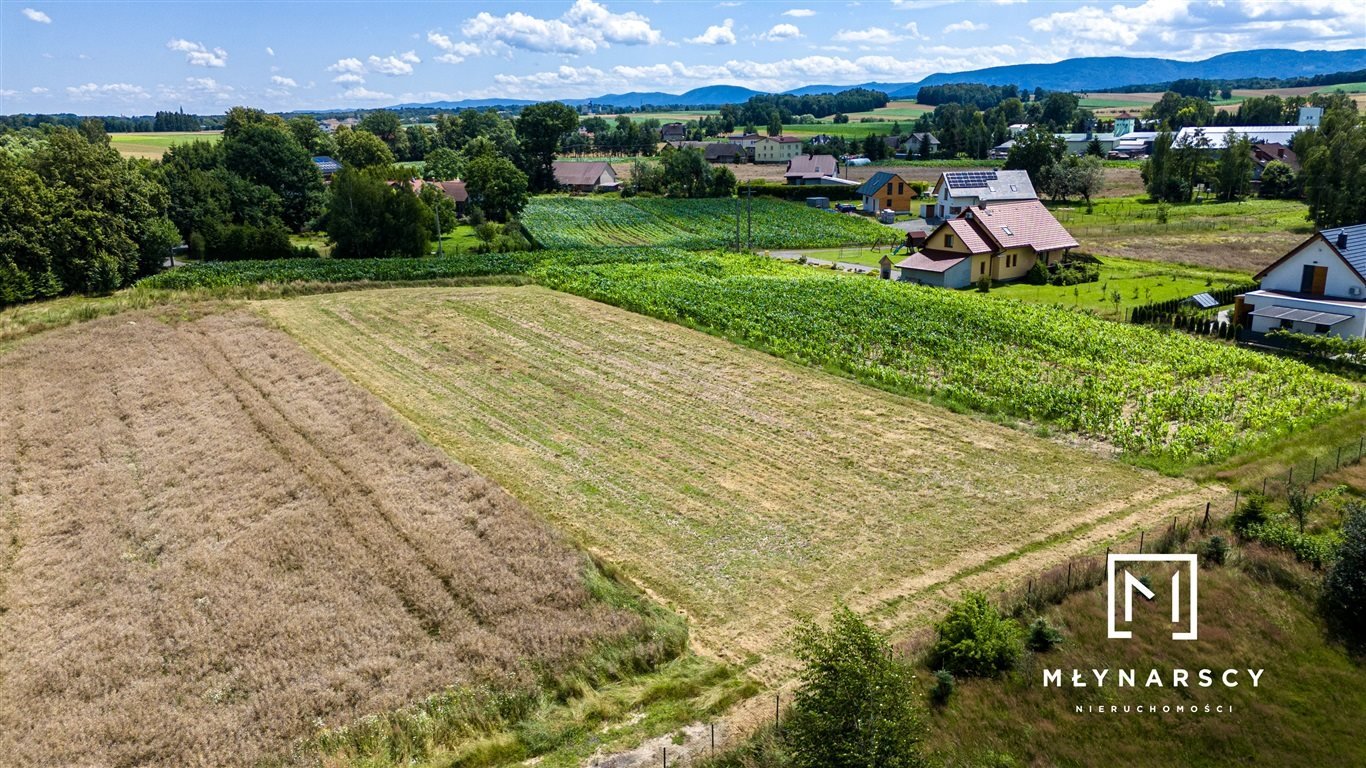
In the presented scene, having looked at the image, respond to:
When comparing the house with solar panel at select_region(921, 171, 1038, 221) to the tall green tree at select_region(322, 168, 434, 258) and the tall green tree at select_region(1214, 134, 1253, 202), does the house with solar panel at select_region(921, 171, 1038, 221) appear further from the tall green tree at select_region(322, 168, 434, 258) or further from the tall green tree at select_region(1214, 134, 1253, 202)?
the tall green tree at select_region(322, 168, 434, 258)

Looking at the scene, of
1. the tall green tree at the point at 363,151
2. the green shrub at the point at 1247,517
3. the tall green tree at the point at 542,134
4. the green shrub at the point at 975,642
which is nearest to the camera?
the green shrub at the point at 975,642

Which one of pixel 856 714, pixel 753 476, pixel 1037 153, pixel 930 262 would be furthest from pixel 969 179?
pixel 856 714

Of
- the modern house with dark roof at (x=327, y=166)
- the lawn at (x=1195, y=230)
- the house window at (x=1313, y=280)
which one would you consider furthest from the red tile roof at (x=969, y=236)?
the modern house with dark roof at (x=327, y=166)

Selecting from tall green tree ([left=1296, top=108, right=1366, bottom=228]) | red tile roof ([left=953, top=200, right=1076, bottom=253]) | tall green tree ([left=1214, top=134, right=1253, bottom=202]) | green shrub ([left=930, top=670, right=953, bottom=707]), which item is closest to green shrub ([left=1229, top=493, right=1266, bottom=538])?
green shrub ([left=930, top=670, right=953, bottom=707])

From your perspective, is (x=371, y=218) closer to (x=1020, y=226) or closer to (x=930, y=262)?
(x=930, y=262)

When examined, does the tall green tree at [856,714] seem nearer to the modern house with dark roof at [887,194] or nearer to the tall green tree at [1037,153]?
the modern house with dark roof at [887,194]
